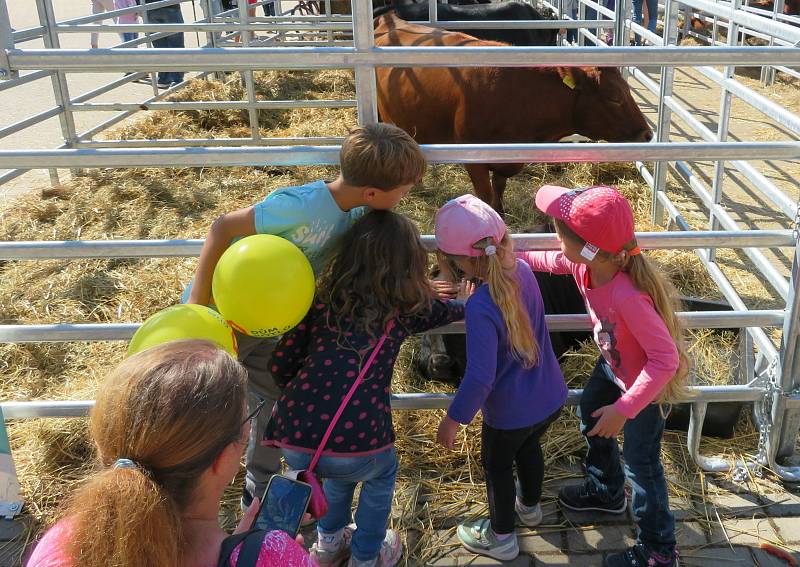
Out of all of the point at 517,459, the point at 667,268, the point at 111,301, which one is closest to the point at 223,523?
the point at 517,459

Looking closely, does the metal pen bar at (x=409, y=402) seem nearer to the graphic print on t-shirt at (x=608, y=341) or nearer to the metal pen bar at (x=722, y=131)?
the graphic print on t-shirt at (x=608, y=341)

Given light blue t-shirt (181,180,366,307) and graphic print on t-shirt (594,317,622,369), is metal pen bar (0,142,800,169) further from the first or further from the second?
graphic print on t-shirt (594,317,622,369)

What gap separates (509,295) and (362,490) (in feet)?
2.38

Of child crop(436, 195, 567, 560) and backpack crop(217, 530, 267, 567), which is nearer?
backpack crop(217, 530, 267, 567)

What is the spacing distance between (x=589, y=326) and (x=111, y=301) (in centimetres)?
277

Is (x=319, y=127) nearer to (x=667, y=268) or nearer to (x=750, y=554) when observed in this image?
(x=667, y=268)

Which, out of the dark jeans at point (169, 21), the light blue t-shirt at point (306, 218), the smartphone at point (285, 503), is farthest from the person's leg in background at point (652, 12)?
the smartphone at point (285, 503)

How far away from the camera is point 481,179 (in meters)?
4.96

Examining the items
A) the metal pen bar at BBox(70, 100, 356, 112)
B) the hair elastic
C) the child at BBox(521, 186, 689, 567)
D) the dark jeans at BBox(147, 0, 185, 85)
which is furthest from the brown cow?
the dark jeans at BBox(147, 0, 185, 85)

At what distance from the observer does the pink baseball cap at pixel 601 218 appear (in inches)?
77.0

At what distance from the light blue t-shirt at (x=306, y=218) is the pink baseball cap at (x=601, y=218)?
632 mm

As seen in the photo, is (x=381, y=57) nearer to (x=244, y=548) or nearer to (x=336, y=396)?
(x=336, y=396)

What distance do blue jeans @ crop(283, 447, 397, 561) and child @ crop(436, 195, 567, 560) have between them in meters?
0.20

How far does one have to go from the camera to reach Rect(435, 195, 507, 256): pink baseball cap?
2.00m
